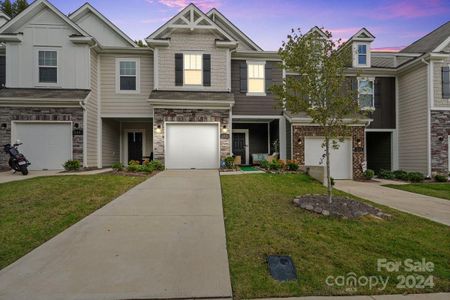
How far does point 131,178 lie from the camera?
9906mm

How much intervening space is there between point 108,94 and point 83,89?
4.53 feet

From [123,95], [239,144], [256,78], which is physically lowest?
[239,144]

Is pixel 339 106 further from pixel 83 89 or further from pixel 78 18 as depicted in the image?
pixel 78 18

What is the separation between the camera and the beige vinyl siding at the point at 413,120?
14.4 m

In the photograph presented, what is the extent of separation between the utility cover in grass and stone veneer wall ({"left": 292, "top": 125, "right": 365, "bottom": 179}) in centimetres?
1049

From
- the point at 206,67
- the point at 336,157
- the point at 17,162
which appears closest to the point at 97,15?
the point at 206,67

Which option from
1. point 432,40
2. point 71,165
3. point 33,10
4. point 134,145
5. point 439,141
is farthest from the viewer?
point 134,145

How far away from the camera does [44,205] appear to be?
21.0ft

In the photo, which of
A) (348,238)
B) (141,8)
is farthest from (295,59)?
(141,8)

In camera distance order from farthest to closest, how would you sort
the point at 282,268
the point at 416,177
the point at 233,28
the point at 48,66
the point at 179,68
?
1. the point at 233,28
2. the point at 179,68
3. the point at 416,177
4. the point at 48,66
5. the point at 282,268

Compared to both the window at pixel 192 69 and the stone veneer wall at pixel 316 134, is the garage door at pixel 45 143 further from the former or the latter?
the stone veneer wall at pixel 316 134

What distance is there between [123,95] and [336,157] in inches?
457

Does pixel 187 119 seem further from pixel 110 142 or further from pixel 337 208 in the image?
pixel 337 208

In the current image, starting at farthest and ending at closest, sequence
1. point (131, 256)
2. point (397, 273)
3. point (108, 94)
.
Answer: point (108, 94) < point (131, 256) < point (397, 273)
